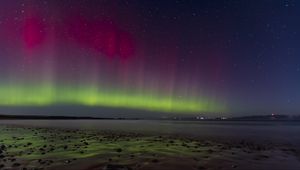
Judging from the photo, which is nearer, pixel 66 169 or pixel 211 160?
pixel 66 169

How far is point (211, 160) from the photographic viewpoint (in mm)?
19453

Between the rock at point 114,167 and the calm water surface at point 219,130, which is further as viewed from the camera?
the calm water surface at point 219,130

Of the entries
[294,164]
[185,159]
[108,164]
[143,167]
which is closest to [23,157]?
[108,164]

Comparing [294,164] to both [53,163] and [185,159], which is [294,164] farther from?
[53,163]

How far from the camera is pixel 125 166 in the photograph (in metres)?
16.5

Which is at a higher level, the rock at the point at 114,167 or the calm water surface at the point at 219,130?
the rock at the point at 114,167

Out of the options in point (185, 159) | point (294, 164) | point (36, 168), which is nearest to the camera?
point (36, 168)

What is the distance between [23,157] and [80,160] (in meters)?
3.89

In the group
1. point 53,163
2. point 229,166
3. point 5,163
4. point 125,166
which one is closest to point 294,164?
point 229,166

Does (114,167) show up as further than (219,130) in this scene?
No

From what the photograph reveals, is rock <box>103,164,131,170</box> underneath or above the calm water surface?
above

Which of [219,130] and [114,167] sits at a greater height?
[114,167]

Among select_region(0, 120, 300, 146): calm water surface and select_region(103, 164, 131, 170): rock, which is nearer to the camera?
select_region(103, 164, 131, 170): rock

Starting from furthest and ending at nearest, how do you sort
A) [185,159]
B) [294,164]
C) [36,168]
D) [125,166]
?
[185,159]
[294,164]
[125,166]
[36,168]
